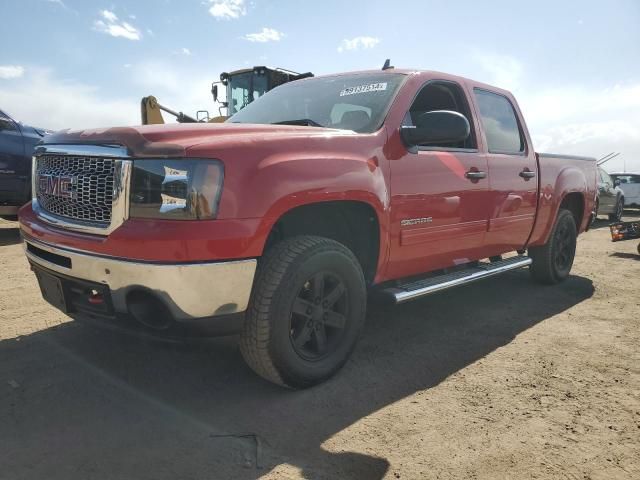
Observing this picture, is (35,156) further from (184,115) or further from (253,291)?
(184,115)

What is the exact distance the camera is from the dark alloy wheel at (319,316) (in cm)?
263

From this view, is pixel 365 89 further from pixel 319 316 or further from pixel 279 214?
pixel 319 316

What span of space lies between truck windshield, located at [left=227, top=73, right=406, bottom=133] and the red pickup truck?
0.5 inches

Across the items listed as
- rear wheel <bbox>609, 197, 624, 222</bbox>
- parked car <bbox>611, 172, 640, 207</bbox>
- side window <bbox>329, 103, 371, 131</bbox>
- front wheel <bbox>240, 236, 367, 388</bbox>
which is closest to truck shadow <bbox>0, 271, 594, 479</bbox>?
front wheel <bbox>240, 236, 367, 388</bbox>

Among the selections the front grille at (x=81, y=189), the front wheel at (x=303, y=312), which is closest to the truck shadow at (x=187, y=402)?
the front wheel at (x=303, y=312)

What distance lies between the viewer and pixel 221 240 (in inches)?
85.7

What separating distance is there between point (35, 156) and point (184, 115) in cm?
775

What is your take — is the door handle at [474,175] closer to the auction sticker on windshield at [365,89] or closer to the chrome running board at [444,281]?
the chrome running board at [444,281]

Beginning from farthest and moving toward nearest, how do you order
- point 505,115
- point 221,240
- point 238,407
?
point 505,115 < point 238,407 < point 221,240

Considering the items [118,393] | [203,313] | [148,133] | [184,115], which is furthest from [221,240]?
[184,115]

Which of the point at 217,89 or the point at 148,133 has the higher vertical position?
the point at 217,89

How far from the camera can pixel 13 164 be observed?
6.83m

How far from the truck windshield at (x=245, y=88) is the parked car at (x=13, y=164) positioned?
5612 mm

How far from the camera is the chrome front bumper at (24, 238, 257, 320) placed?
7.02ft
